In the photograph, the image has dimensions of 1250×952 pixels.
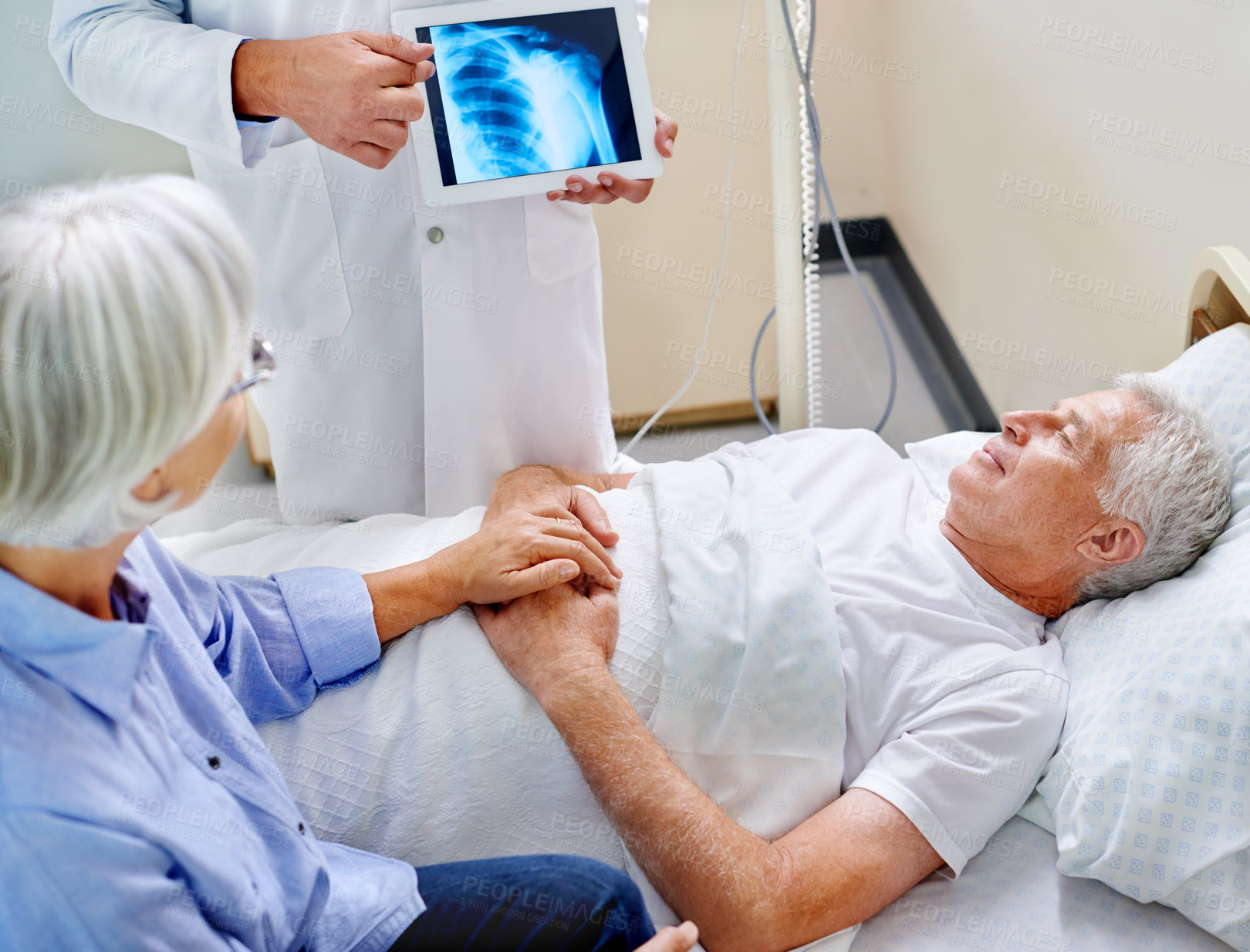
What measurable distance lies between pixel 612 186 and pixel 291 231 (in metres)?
0.48

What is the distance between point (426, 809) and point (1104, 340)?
162 cm

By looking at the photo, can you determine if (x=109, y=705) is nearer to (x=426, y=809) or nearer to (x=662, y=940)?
(x=426, y=809)

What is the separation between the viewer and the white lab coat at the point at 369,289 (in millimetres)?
1289

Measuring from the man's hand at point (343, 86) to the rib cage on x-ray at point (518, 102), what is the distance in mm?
117

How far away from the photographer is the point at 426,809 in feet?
3.91

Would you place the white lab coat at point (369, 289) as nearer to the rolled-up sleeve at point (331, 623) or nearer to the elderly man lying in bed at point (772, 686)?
the elderly man lying in bed at point (772, 686)

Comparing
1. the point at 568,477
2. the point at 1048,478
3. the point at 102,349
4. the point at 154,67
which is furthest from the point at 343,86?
the point at 1048,478

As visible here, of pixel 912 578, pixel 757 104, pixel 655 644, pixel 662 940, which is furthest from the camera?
pixel 757 104

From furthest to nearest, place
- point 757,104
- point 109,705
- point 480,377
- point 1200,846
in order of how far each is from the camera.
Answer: point 757,104 < point 480,377 < point 1200,846 < point 109,705

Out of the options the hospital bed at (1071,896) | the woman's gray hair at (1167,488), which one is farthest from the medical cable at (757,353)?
the hospital bed at (1071,896)

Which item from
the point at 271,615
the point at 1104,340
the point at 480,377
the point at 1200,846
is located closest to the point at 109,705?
the point at 271,615

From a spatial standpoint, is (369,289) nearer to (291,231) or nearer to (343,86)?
(291,231)

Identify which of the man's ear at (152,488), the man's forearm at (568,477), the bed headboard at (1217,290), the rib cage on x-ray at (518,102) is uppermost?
the rib cage on x-ray at (518,102)

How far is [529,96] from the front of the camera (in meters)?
1.42
